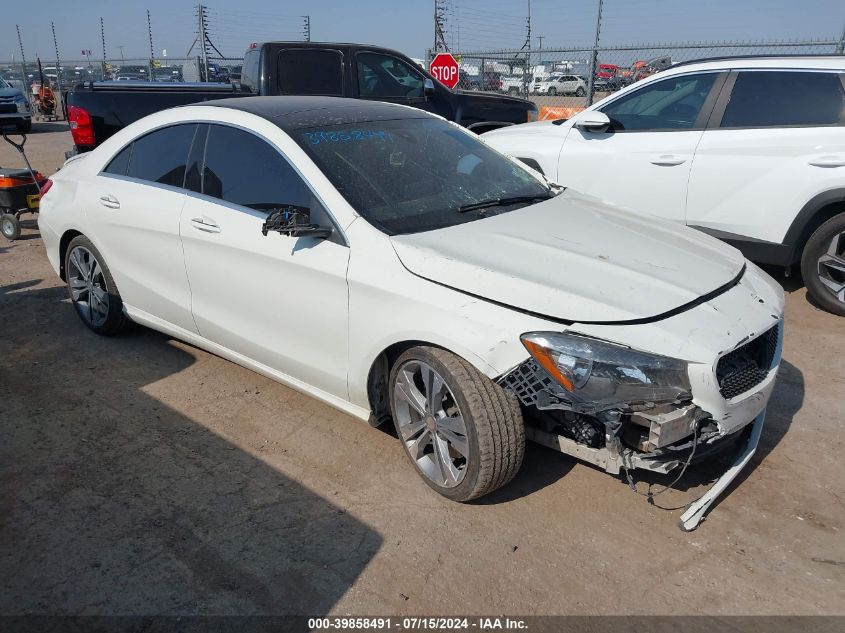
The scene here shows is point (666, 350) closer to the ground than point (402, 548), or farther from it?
farther from it

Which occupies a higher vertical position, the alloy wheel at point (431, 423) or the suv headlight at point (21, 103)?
the suv headlight at point (21, 103)

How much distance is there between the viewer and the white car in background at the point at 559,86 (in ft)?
54.5

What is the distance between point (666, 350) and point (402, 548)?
1.33 m

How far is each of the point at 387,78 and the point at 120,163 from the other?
469 cm

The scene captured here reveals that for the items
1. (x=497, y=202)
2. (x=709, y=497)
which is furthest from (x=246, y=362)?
(x=709, y=497)

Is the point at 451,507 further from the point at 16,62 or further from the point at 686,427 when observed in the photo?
the point at 16,62

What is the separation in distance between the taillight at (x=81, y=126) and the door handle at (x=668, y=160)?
5656mm

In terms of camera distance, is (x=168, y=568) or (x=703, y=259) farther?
(x=703, y=259)

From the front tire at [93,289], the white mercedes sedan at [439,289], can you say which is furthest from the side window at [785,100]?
the front tire at [93,289]

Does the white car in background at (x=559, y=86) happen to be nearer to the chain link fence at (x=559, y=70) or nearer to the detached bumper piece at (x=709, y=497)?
the chain link fence at (x=559, y=70)

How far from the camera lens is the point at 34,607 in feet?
8.70

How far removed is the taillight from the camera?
745 cm

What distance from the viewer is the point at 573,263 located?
3.10 metres

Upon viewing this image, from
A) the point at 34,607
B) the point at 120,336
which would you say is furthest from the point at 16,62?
the point at 34,607
